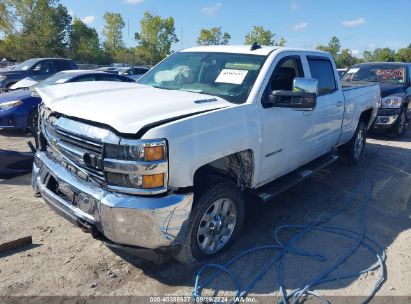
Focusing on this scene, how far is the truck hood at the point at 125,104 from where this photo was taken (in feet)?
9.04

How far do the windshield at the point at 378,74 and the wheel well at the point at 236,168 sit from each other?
7.42 meters

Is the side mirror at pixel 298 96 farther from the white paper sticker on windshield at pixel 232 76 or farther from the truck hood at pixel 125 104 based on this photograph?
the truck hood at pixel 125 104

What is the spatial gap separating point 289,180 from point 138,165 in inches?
85.3

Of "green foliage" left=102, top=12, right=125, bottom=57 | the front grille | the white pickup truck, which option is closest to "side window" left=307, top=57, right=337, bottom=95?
the white pickup truck

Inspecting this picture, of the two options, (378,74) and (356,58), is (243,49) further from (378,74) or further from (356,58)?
(356,58)

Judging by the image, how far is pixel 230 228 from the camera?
141 inches

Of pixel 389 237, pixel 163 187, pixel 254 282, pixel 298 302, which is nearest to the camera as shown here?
pixel 163 187

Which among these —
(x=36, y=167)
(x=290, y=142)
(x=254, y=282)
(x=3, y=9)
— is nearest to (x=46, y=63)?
(x=36, y=167)

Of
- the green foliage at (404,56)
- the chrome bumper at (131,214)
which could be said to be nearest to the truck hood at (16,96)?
the chrome bumper at (131,214)

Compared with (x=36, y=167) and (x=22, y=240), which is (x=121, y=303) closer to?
(x=22, y=240)

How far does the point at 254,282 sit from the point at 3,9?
5197 centimetres

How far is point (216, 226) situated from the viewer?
11.1 feet

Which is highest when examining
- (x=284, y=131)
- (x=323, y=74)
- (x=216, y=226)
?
(x=323, y=74)

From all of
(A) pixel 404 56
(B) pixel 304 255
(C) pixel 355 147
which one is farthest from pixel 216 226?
(A) pixel 404 56
